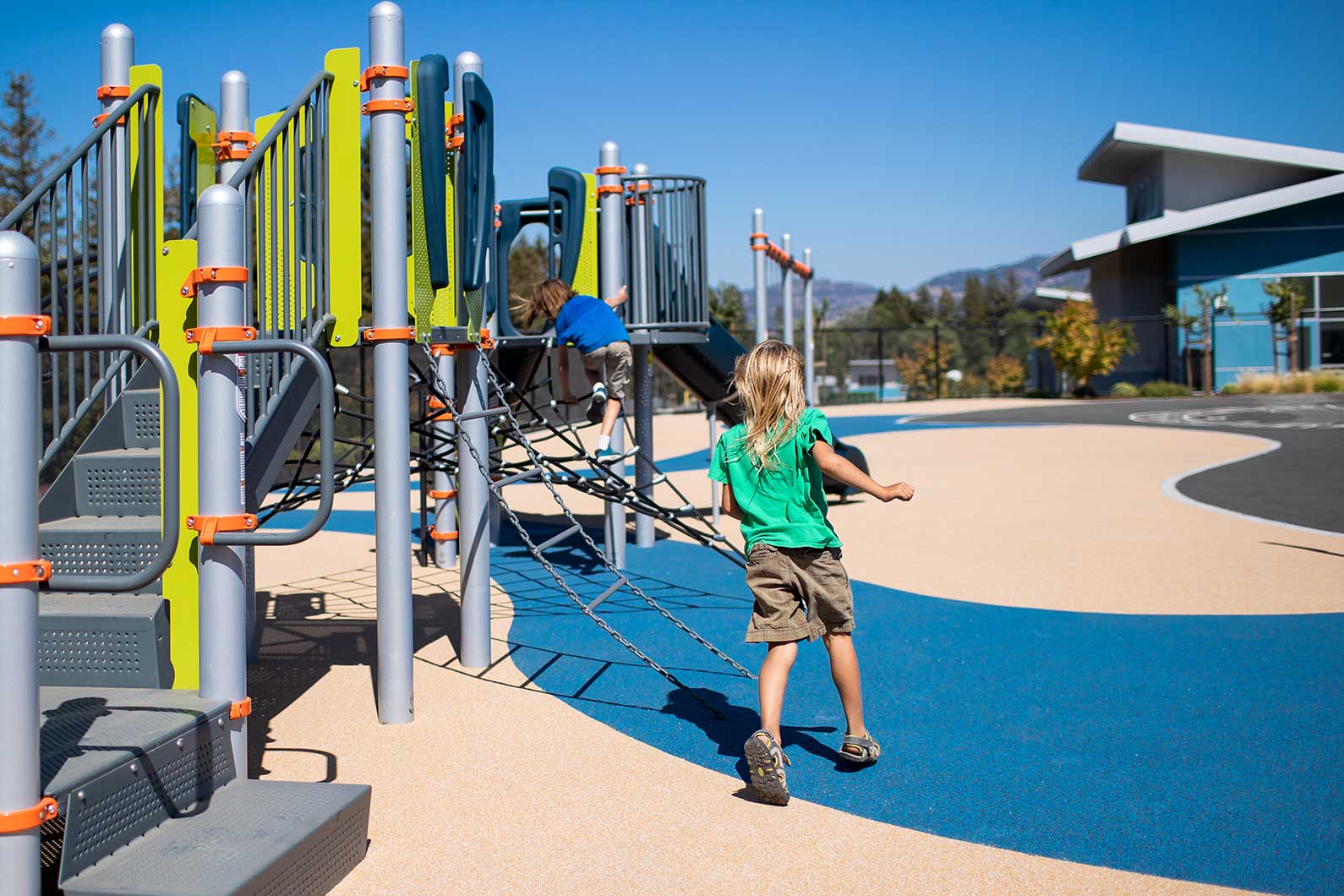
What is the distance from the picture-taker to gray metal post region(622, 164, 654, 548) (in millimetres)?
9930

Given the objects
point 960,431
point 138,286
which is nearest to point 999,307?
point 960,431

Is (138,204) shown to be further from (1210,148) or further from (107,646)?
(1210,148)

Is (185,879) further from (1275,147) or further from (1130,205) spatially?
(1130,205)

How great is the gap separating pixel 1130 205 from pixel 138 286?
47.2 meters

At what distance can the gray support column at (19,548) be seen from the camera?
8.82ft

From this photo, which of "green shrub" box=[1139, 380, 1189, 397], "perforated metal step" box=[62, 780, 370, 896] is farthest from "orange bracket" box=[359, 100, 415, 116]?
"green shrub" box=[1139, 380, 1189, 397]

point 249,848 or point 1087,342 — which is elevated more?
point 1087,342

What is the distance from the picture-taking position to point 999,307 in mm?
103375

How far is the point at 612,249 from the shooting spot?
9648mm

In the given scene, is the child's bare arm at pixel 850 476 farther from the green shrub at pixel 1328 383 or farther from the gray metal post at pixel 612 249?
the green shrub at pixel 1328 383

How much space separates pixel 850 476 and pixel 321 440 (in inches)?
74.6

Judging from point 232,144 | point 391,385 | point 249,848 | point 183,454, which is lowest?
point 249,848

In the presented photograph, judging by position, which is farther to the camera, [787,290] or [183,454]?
[787,290]

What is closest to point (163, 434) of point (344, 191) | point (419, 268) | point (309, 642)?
point (344, 191)
